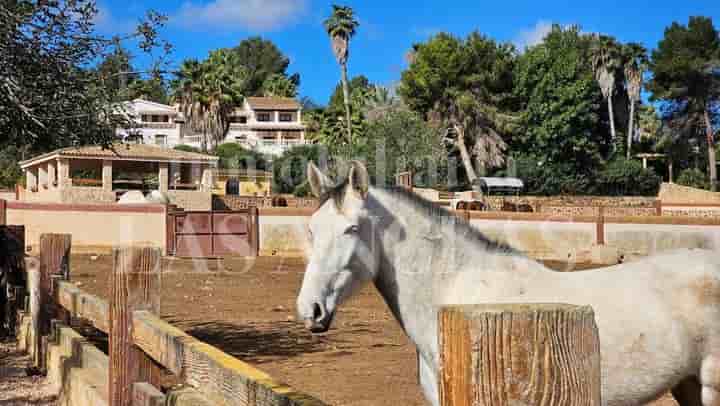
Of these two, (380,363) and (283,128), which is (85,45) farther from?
(283,128)

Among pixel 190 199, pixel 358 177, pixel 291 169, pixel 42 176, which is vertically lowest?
pixel 190 199

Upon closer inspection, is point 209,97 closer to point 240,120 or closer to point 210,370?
point 240,120

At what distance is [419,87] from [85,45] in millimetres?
46069

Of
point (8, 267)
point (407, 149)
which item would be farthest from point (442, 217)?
point (407, 149)

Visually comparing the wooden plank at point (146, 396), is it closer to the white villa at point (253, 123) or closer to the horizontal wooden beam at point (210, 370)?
the horizontal wooden beam at point (210, 370)

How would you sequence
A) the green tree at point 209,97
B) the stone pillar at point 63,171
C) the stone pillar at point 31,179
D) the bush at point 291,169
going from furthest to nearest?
the green tree at point 209,97
the bush at point 291,169
the stone pillar at point 31,179
the stone pillar at point 63,171

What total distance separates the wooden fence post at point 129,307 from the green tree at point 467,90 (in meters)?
47.9

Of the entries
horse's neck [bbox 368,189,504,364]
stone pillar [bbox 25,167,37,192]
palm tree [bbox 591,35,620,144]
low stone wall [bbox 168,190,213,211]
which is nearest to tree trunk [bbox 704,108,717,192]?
palm tree [bbox 591,35,620,144]

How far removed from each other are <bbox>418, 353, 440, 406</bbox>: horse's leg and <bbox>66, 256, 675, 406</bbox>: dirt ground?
80 cm

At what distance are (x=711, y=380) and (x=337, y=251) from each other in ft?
6.48

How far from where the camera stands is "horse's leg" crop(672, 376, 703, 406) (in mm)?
3717

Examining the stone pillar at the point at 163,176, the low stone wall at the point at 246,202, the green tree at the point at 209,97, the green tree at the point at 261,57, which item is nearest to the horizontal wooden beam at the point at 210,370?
the stone pillar at the point at 163,176

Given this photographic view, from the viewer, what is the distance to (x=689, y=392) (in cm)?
378

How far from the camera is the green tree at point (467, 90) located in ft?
168
